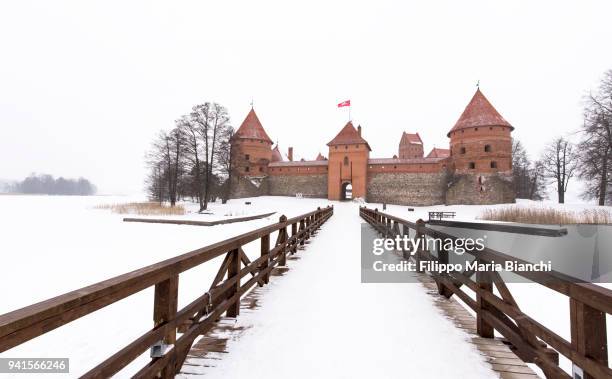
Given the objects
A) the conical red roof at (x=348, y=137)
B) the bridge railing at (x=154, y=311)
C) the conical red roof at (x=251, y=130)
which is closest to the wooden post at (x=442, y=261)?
the bridge railing at (x=154, y=311)

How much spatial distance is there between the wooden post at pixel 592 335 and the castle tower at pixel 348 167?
35.9m

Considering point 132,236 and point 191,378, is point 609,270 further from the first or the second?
point 132,236

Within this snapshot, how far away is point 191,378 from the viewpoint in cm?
216

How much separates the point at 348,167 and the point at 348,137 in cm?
430

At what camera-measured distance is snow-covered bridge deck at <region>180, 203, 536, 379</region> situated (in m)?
2.29

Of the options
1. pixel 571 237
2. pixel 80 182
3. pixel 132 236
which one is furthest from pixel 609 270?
pixel 80 182

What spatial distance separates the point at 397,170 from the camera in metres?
36.6

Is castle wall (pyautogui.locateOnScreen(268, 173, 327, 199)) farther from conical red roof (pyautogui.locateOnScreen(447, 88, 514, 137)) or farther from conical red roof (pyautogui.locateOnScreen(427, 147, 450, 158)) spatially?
conical red roof (pyautogui.locateOnScreen(427, 147, 450, 158))

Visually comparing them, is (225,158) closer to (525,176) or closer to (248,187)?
(248,187)

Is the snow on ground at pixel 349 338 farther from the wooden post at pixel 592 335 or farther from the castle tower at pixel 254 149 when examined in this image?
the castle tower at pixel 254 149

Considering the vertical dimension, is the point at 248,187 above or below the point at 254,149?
below

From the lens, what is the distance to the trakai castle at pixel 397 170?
31.5 metres

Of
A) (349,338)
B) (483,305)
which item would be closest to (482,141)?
(483,305)

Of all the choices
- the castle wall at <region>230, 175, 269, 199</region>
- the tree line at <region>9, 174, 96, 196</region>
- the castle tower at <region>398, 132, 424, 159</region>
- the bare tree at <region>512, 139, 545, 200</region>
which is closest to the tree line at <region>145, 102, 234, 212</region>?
the castle wall at <region>230, 175, 269, 199</region>
